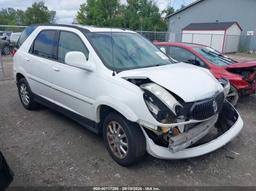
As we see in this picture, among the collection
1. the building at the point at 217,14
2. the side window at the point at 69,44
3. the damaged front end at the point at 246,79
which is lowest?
the damaged front end at the point at 246,79

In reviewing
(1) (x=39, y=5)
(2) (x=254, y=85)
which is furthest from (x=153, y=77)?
(1) (x=39, y=5)

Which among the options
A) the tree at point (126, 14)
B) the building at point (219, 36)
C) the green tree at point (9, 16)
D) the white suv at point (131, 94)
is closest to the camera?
the white suv at point (131, 94)

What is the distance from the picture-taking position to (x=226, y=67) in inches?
227

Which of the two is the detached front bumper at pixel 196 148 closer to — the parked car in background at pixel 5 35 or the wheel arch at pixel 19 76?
the wheel arch at pixel 19 76

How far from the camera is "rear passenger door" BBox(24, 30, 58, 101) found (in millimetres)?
4305

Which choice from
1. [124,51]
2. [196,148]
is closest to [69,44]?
[124,51]

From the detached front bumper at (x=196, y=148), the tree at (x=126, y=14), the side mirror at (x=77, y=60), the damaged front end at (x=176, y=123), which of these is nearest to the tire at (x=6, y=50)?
the side mirror at (x=77, y=60)

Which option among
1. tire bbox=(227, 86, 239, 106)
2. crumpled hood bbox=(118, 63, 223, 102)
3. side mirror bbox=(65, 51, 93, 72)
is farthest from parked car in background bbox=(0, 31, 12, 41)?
crumpled hood bbox=(118, 63, 223, 102)

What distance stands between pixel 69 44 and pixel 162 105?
2069 millimetres

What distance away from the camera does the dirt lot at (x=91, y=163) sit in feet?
9.90

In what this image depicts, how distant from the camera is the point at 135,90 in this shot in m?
2.88

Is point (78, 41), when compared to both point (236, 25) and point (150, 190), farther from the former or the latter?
point (236, 25)

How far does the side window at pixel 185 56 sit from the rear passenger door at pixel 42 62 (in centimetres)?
333

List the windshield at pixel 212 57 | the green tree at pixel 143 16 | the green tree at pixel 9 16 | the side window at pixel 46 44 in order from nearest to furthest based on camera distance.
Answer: the side window at pixel 46 44, the windshield at pixel 212 57, the green tree at pixel 143 16, the green tree at pixel 9 16
